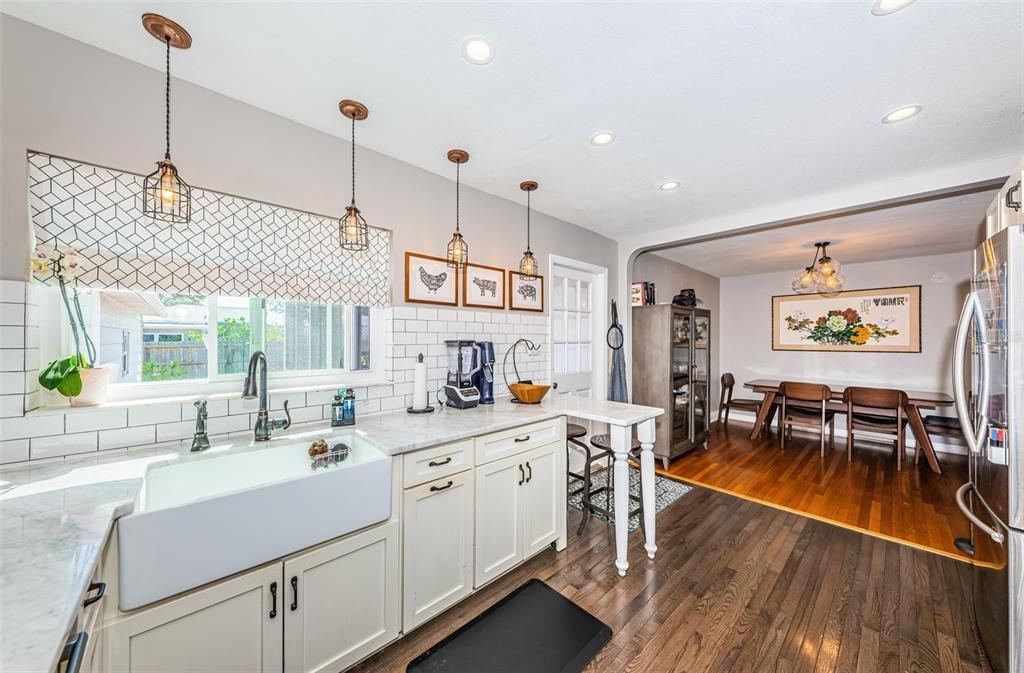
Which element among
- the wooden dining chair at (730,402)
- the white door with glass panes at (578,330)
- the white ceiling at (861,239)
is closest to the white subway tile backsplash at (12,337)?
the white door with glass panes at (578,330)

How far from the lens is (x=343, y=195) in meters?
2.07

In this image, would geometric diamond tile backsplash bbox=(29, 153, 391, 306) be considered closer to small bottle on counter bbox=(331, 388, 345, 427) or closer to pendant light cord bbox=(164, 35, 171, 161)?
pendant light cord bbox=(164, 35, 171, 161)

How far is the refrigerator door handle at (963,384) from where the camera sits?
1461 mm

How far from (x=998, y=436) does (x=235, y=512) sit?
8.72 feet

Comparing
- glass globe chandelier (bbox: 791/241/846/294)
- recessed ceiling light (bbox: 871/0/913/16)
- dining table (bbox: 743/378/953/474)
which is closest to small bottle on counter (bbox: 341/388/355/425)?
recessed ceiling light (bbox: 871/0/913/16)

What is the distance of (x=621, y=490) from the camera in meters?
2.13

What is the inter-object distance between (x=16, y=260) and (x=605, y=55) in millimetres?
2251

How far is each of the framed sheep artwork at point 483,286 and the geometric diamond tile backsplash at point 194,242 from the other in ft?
2.14

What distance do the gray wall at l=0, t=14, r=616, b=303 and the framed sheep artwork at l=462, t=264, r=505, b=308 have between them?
0.31 meters

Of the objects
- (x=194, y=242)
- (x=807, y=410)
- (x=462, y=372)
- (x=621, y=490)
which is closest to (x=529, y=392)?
(x=462, y=372)

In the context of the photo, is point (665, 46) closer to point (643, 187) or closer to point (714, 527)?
point (643, 187)

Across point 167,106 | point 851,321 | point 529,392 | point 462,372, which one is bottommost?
point 529,392

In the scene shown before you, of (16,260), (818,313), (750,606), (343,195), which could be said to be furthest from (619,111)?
(818,313)

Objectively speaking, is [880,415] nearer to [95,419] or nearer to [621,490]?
[621,490]
